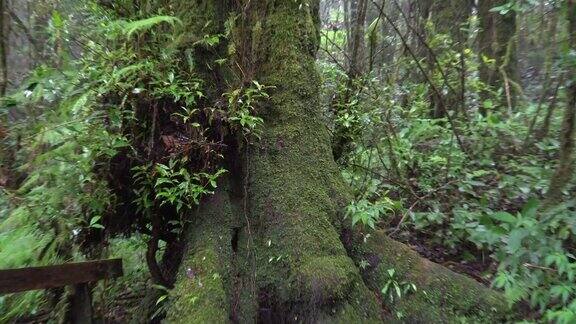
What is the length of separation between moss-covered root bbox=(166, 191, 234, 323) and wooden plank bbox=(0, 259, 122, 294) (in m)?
0.71

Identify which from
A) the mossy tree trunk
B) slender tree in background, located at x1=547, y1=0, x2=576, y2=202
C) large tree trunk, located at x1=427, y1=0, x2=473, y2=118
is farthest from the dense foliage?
the mossy tree trunk

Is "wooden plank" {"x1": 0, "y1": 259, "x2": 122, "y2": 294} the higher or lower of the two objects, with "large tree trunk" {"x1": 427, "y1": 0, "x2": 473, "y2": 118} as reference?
lower

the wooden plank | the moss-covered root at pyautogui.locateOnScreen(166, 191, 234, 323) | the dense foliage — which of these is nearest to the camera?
the wooden plank

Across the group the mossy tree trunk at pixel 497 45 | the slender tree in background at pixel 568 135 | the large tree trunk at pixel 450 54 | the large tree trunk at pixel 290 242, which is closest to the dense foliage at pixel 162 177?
the slender tree in background at pixel 568 135

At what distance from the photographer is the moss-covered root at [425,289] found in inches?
140

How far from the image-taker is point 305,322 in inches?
139

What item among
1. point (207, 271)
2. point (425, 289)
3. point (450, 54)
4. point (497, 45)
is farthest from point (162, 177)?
point (497, 45)

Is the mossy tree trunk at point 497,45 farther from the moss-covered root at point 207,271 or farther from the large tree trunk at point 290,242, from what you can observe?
the moss-covered root at point 207,271

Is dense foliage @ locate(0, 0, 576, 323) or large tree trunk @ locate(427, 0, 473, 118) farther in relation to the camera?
large tree trunk @ locate(427, 0, 473, 118)

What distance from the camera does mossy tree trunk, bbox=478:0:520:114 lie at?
7.40 meters

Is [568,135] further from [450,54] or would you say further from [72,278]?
[72,278]

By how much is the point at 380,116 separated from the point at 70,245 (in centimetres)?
349

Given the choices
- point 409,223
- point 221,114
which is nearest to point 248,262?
point 221,114

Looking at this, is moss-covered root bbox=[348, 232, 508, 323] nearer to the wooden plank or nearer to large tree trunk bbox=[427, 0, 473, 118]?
the wooden plank
